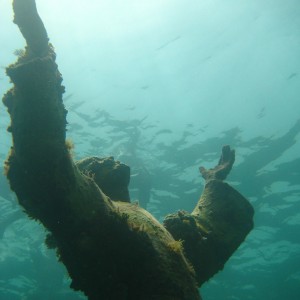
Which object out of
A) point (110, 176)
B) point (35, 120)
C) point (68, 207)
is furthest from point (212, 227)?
point (35, 120)

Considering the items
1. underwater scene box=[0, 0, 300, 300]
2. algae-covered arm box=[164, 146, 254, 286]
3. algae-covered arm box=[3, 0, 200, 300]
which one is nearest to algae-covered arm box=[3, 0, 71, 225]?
algae-covered arm box=[3, 0, 200, 300]

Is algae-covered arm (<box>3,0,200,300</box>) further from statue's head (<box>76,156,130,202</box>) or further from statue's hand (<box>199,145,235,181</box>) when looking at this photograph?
statue's hand (<box>199,145,235,181</box>)

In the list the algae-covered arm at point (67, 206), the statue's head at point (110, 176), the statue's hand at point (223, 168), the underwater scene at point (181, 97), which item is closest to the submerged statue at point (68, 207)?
the algae-covered arm at point (67, 206)

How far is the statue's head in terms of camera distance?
5219mm

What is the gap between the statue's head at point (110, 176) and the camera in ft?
17.1

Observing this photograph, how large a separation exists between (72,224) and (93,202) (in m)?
0.37

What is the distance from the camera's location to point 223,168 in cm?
667

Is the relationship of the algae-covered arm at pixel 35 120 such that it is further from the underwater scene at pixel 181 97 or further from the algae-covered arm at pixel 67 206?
the underwater scene at pixel 181 97

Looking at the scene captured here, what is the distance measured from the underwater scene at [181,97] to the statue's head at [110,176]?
8.29 metres

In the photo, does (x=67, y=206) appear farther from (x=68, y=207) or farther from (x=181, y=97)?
(x=181, y=97)

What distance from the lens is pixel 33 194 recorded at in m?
3.80

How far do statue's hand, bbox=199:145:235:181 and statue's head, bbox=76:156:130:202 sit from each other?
2091mm

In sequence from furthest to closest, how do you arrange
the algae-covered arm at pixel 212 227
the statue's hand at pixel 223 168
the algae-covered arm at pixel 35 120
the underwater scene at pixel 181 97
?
the underwater scene at pixel 181 97, the statue's hand at pixel 223 168, the algae-covered arm at pixel 212 227, the algae-covered arm at pixel 35 120

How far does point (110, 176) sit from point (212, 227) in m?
2.06
